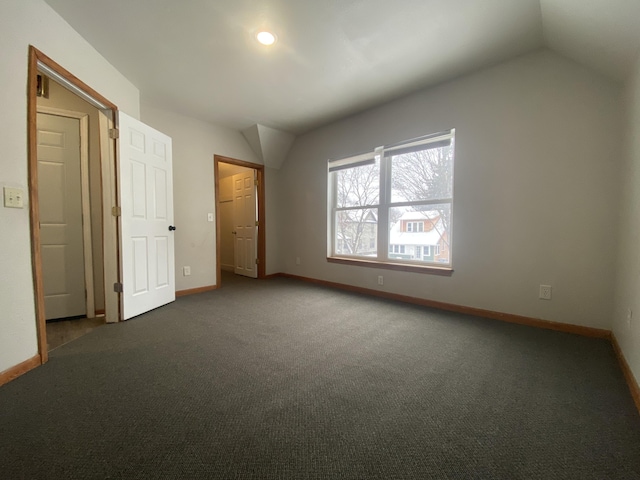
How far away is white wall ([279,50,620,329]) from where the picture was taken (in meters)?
2.03

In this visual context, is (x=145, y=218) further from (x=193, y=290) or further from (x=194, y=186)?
(x=193, y=290)

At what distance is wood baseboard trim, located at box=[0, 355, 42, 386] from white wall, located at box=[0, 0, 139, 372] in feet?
0.08

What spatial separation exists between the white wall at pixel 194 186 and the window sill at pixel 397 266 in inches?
76.5

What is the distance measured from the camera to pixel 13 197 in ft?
4.93

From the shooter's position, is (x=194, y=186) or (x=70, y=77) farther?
(x=194, y=186)

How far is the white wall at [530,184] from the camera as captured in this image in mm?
2027

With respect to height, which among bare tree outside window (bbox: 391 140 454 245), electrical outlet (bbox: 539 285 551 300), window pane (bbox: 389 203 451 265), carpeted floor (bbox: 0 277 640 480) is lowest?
carpeted floor (bbox: 0 277 640 480)

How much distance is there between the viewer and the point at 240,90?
2.84 meters

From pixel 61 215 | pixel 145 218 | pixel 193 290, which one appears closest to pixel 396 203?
pixel 145 218

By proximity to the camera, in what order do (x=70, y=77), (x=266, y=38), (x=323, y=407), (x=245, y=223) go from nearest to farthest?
(x=323, y=407), (x=70, y=77), (x=266, y=38), (x=245, y=223)

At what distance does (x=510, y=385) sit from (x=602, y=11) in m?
2.31

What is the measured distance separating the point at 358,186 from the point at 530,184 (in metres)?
2.00

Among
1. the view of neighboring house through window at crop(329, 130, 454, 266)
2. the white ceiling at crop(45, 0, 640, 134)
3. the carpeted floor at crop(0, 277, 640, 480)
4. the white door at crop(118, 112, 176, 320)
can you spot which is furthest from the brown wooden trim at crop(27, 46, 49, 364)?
the view of neighboring house through window at crop(329, 130, 454, 266)

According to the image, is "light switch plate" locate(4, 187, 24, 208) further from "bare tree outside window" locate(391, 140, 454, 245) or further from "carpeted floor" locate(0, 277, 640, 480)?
"bare tree outside window" locate(391, 140, 454, 245)
